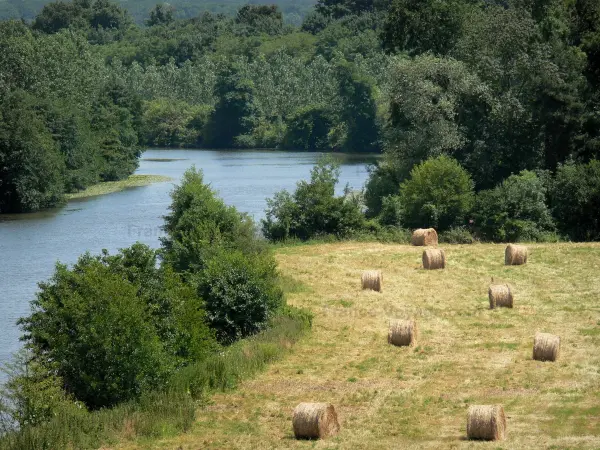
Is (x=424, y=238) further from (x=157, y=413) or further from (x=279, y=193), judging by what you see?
(x=157, y=413)

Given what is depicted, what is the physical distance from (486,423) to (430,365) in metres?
6.78

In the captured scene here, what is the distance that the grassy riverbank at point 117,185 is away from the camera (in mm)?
81688

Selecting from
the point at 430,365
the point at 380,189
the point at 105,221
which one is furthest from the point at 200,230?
the point at 105,221

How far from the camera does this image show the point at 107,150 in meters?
91.6

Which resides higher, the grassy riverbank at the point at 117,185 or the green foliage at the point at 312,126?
the green foliage at the point at 312,126

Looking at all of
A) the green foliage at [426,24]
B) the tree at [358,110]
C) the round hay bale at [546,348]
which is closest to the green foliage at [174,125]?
the tree at [358,110]

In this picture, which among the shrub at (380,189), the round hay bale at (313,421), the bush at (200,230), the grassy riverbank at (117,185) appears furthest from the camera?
the grassy riverbank at (117,185)

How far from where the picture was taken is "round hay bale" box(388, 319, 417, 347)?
30.8m

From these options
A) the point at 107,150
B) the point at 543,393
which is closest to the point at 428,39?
the point at 107,150

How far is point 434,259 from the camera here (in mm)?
42125

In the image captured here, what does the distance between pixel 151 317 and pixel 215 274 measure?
5000 mm

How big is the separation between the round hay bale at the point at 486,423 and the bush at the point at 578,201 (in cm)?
2857

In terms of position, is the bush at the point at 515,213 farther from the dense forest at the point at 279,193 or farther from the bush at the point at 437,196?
the bush at the point at 437,196

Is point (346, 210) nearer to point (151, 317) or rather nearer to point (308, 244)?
point (308, 244)
